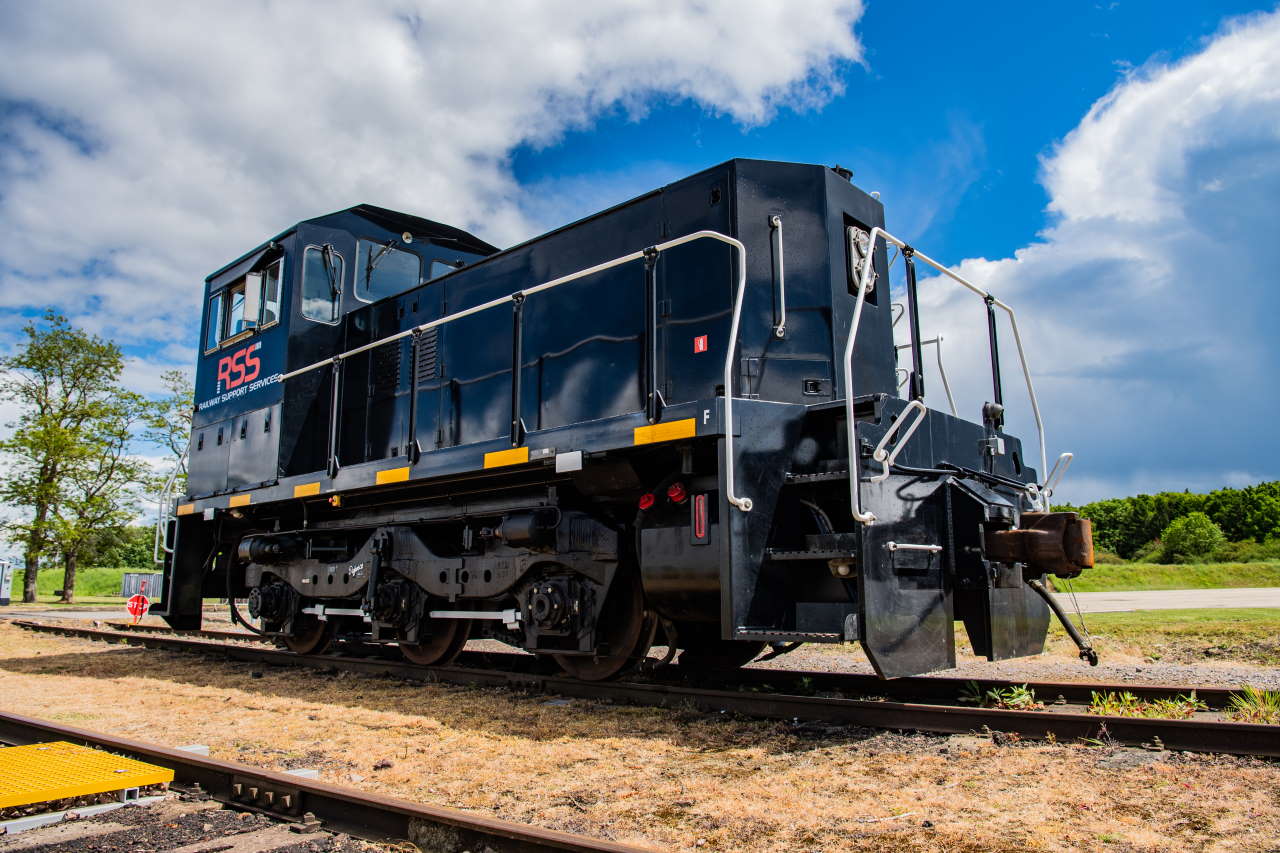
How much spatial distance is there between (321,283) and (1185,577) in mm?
23140

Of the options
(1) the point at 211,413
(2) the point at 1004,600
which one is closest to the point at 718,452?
(2) the point at 1004,600

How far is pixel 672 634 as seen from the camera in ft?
17.7

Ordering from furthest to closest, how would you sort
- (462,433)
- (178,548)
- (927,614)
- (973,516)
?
(178,548), (462,433), (973,516), (927,614)

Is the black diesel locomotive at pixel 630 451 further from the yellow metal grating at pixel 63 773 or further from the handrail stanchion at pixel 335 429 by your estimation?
the yellow metal grating at pixel 63 773

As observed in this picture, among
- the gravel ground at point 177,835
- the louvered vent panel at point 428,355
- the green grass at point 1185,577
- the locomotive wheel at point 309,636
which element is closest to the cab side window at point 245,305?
the louvered vent panel at point 428,355

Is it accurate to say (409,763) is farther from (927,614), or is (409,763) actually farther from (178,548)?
(178,548)

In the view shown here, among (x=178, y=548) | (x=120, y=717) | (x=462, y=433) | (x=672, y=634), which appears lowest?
(x=120, y=717)

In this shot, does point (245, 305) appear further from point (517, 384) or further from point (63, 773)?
point (63, 773)

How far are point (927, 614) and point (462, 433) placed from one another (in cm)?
381

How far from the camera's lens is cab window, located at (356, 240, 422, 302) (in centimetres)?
816

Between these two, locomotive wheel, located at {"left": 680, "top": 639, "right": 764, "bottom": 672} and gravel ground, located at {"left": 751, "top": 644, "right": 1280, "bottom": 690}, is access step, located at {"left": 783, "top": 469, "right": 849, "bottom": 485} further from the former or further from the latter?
gravel ground, located at {"left": 751, "top": 644, "right": 1280, "bottom": 690}

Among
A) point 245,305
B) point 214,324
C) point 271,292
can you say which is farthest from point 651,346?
point 214,324

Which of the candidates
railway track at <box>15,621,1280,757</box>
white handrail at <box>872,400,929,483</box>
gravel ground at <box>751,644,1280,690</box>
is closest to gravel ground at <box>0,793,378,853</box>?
railway track at <box>15,621,1280,757</box>

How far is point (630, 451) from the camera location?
5.02m
